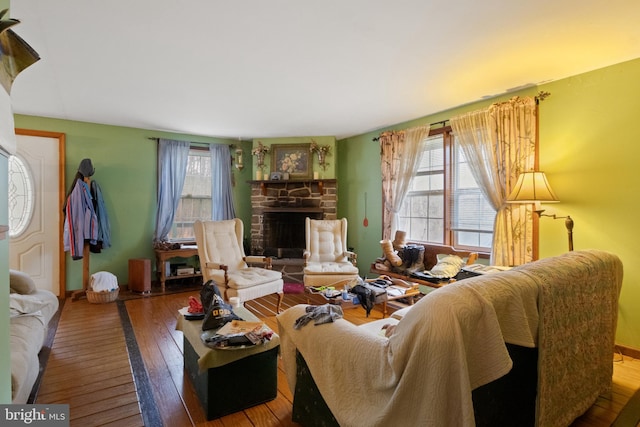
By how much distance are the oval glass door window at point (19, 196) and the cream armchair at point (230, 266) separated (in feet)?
7.11

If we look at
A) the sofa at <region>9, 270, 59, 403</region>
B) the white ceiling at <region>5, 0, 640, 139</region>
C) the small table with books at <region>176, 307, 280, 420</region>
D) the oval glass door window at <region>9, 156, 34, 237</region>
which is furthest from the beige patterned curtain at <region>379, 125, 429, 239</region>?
the oval glass door window at <region>9, 156, 34, 237</region>

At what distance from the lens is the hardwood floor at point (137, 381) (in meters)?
1.81

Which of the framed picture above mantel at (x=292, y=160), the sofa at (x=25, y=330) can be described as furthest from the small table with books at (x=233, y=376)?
the framed picture above mantel at (x=292, y=160)

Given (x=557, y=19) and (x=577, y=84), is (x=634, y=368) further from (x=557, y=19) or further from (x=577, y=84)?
(x=557, y=19)

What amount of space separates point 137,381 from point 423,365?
6.73 feet

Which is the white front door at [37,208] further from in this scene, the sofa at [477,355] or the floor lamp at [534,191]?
the floor lamp at [534,191]

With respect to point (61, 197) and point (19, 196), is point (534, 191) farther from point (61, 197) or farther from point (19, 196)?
point (19, 196)

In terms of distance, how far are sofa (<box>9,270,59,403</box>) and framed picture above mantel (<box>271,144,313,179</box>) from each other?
11.0 feet

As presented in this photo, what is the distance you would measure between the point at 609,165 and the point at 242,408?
3.42 meters

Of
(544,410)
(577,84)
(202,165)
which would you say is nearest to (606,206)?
(577,84)

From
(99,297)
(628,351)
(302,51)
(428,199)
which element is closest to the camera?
(302,51)

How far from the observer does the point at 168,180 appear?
473 centimetres

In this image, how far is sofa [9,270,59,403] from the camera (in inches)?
65.3

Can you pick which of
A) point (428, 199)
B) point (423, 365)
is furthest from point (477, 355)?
point (428, 199)
